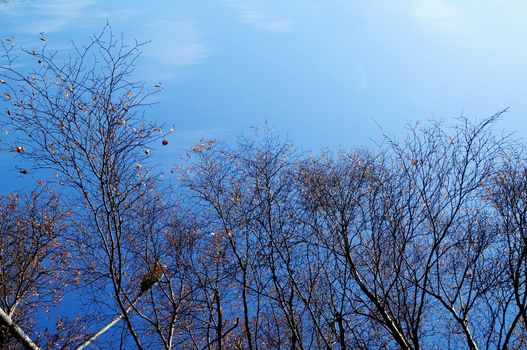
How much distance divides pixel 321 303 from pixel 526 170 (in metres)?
4.23

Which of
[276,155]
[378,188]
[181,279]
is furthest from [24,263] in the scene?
[378,188]

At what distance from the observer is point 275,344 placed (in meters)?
11.3

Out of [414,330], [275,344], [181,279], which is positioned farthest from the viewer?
[275,344]

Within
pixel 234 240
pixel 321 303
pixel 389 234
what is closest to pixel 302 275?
pixel 321 303

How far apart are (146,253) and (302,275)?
9.85ft

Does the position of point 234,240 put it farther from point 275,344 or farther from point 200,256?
point 275,344

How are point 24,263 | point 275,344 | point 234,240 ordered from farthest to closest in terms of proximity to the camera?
point 24,263, point 275,344, point 234,240

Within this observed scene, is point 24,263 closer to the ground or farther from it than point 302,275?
farther from it

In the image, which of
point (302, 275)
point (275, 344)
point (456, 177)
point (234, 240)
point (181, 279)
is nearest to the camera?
point (456, 177)

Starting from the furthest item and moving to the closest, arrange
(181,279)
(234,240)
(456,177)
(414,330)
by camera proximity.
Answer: (181,279), (234,240), (456,177), (414,330)

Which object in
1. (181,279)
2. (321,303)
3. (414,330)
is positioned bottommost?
(414,330)

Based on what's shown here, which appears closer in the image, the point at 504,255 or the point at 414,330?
the point at 414,330

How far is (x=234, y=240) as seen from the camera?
9.59 meters

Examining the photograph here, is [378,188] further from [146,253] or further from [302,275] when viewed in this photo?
[146,253]
